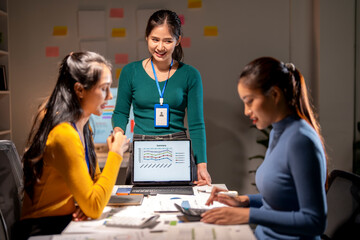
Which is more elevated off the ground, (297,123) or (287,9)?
(287,9)

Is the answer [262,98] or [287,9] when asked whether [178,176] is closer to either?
[262,98]

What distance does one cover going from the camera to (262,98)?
1310 mm

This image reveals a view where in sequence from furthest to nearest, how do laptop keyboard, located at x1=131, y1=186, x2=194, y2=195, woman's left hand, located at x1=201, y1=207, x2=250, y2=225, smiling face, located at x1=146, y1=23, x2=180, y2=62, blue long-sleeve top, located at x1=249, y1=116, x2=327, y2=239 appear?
smiling face, located at x1=146, y1=23, x2=180, y2=62 → laptop keyboard, located at x1=131, y1=186, x2=194, y2=195 → woman's left hand, located at x1=201, y1=207, x2=250, y2=225 → blue long-sleeve top, located at x1=249, y1=116, x2=327, y2=239

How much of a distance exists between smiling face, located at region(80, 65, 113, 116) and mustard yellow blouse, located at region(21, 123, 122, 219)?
0.14m

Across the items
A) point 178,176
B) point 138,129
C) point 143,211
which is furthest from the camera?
point 138,129

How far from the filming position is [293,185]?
1225 mm

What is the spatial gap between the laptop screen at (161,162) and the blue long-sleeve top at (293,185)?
670 mm

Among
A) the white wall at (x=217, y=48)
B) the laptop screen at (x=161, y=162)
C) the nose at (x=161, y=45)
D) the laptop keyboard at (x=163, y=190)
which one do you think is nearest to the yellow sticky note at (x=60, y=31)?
the white wall at (x=217, y=48)

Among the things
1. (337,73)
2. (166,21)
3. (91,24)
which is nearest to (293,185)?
(166,21)

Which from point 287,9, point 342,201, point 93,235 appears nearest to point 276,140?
point 342,201

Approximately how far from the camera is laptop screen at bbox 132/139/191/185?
6.46ft

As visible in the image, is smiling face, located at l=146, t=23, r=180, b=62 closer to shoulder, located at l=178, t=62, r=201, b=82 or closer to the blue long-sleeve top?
shoulder, located at l=178, t=62, r=201, b=82

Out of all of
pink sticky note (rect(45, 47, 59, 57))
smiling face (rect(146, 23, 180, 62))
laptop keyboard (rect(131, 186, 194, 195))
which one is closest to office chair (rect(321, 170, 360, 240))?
laptop keyboard (rect(131, 186, 194, 195))

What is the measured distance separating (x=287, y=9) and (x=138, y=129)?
2331mm
